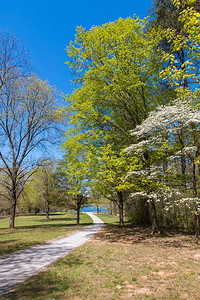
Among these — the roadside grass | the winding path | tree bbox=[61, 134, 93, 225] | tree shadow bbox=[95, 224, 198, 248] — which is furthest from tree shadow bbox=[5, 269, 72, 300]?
tree bbox=[61, 134, 93, 225]

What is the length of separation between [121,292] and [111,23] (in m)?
12.9

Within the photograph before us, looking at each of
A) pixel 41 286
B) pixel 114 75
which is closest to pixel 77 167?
pixel 114 75

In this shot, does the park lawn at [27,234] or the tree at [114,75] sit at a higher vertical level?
the tree at [114,75]

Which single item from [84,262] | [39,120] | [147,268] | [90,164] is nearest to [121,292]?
[147,268]

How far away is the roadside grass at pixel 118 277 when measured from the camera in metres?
3.80

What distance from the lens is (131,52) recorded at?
397 inches

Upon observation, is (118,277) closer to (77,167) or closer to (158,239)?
(158,239)

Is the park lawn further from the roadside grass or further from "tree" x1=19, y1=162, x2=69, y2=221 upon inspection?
the roadside grass

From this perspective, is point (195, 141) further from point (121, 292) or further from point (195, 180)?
point (121, 292)

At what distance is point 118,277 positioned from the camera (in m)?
4.66

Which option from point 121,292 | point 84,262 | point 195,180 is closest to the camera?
point 121,292

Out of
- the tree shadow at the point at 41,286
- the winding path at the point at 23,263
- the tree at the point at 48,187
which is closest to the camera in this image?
the tree shadow at the point at 41,286

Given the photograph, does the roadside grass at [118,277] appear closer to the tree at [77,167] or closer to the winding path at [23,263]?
the winding path at [23,263]

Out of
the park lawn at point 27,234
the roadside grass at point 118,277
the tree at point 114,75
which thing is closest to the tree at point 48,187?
the park lawn at point 27,234
